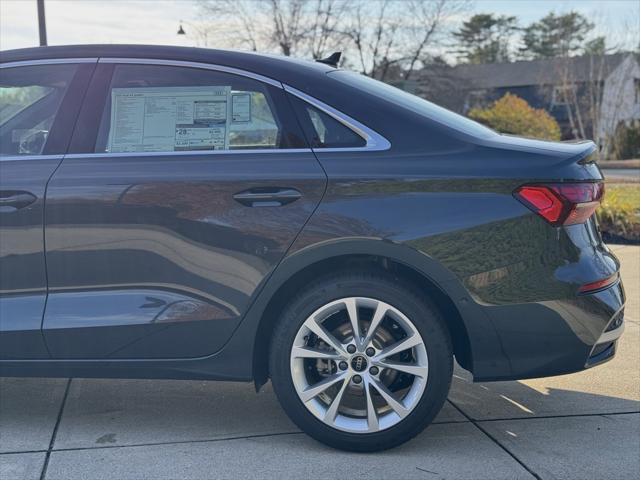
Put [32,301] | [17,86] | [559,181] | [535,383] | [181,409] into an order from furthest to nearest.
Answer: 1. [535,383]
2. [181,409]
3. [17,86]
4. [32,301]
5. [559,181]

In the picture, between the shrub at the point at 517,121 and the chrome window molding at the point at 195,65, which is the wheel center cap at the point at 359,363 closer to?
the chrome window molding at the point at 195,65

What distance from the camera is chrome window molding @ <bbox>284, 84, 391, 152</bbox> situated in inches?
130

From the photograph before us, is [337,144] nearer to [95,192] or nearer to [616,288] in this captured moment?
[95,192]

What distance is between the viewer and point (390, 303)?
323 cm

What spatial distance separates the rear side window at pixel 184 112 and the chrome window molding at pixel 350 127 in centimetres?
15

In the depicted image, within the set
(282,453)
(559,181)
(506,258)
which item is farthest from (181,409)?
(559,181)

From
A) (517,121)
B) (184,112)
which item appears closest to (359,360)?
(184,112)

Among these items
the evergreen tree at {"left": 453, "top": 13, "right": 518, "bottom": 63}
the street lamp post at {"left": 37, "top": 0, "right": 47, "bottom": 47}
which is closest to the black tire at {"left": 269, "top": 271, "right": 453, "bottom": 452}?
the street lamp post at {"left": 37, "top": 0, "right": 47, "bottom": 47}

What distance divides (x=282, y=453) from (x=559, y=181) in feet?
5.52

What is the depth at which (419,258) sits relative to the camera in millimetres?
3188

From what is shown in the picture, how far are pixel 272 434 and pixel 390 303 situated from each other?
3.02 ft

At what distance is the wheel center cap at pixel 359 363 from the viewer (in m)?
3.30

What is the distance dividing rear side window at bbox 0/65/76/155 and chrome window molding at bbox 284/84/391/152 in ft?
3.58

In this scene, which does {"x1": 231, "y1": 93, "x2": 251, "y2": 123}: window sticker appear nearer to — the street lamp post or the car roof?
the car roof
